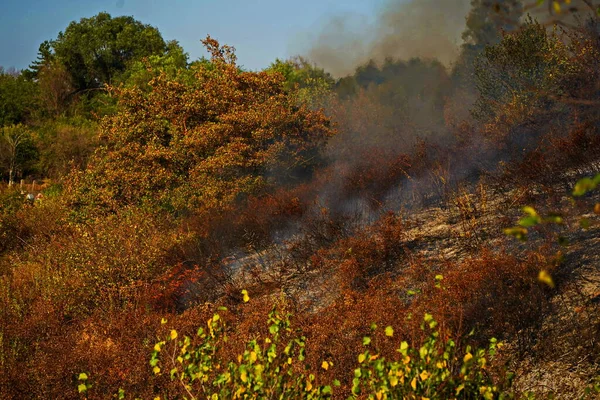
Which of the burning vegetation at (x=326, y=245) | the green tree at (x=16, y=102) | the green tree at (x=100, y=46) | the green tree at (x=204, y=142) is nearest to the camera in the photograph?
the burning vegetation at (x=326, y=245)

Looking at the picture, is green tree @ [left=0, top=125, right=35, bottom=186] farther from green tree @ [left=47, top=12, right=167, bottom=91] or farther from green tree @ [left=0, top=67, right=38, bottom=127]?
green tree @ [left=47, top=12, right=167, bottom=91]

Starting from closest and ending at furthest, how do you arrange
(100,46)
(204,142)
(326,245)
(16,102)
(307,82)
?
(326,245) < (204,142) < (307,82) < (16,102) < (100,46)

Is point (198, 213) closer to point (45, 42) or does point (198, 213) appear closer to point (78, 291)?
point (78, 291)

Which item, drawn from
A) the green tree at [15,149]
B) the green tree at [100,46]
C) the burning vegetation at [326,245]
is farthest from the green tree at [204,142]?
the green tree at [100,46]

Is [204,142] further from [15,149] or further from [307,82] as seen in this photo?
[15,149]

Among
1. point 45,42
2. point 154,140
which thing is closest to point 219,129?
point 154,140

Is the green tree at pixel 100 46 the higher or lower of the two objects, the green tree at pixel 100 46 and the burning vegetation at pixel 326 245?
the higher

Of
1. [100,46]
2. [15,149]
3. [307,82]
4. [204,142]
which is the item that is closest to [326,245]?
[204,142]

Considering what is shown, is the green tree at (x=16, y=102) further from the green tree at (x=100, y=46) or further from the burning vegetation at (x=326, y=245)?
the burning vegetation at (x=326, y=245)

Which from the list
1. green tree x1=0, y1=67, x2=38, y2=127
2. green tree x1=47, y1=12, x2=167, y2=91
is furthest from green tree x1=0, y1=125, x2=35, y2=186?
green tree x1=47, y1=12, x2=167, y2=91

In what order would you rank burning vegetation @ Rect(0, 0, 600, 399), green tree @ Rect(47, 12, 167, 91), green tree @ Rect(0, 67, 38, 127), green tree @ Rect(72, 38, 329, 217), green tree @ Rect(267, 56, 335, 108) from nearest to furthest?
burning vegetation @ Rect(0, 0, 600, 399) < green tree @ Rect(72, 38, 329, 217) < green tree @ Rect(267, 56, 335, 108) < green tree @ Rect(0, 67, 38, 127) < green tree @ Rect(47, 12, 167, 91)

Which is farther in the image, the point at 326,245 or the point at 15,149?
the point at 15,149

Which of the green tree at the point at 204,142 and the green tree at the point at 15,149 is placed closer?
the green tree at the point at 204,142

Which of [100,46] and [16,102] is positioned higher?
[100,46]
